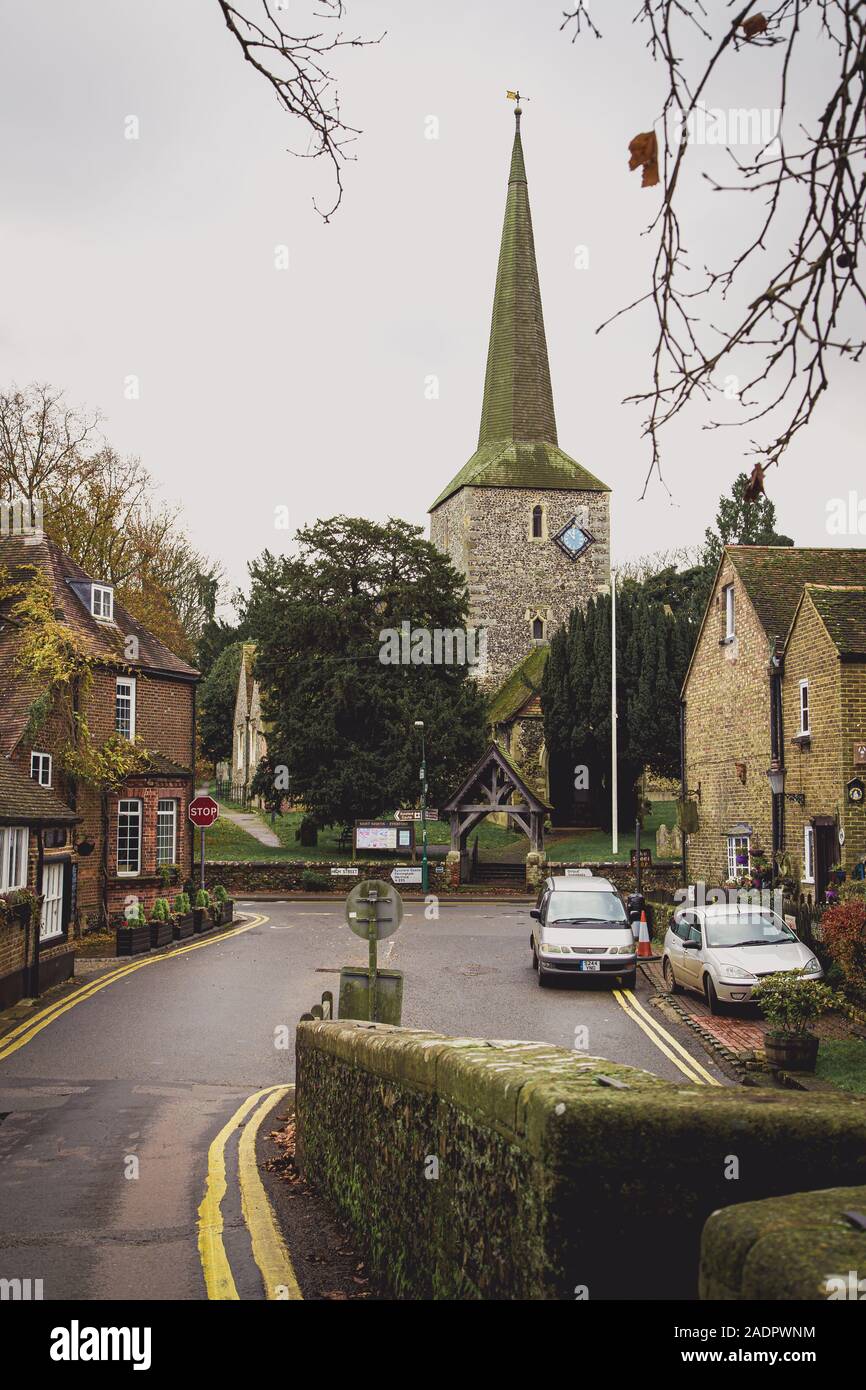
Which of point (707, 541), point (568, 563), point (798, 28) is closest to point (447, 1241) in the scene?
point (798, 28)

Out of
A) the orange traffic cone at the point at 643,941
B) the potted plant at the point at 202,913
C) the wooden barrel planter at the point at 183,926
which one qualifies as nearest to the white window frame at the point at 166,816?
the potted plant at the point at 202,913

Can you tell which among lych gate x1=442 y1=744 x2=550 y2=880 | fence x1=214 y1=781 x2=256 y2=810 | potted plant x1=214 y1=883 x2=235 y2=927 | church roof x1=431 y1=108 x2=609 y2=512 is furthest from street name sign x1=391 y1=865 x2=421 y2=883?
fence x1=214 y1=781 x2=256 y2=810

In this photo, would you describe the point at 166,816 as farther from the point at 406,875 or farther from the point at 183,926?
the point at 406,875

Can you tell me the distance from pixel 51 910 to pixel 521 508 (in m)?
48.3

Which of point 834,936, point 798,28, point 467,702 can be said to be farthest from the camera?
point 467,702

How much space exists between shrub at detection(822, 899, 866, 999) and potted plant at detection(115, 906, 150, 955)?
1651cm

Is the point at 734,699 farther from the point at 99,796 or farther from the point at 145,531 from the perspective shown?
the point at 145,531

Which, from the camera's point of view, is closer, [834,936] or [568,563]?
[834,936]

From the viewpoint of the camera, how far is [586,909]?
79.1 feet

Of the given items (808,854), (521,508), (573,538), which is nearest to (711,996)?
(808,854)

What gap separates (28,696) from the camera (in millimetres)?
30219

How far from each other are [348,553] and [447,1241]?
47486mm

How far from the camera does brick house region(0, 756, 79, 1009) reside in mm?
20672

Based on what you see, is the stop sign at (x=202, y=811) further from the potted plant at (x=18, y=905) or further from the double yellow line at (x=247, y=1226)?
the double yellow line at (x=247, y=1226)
